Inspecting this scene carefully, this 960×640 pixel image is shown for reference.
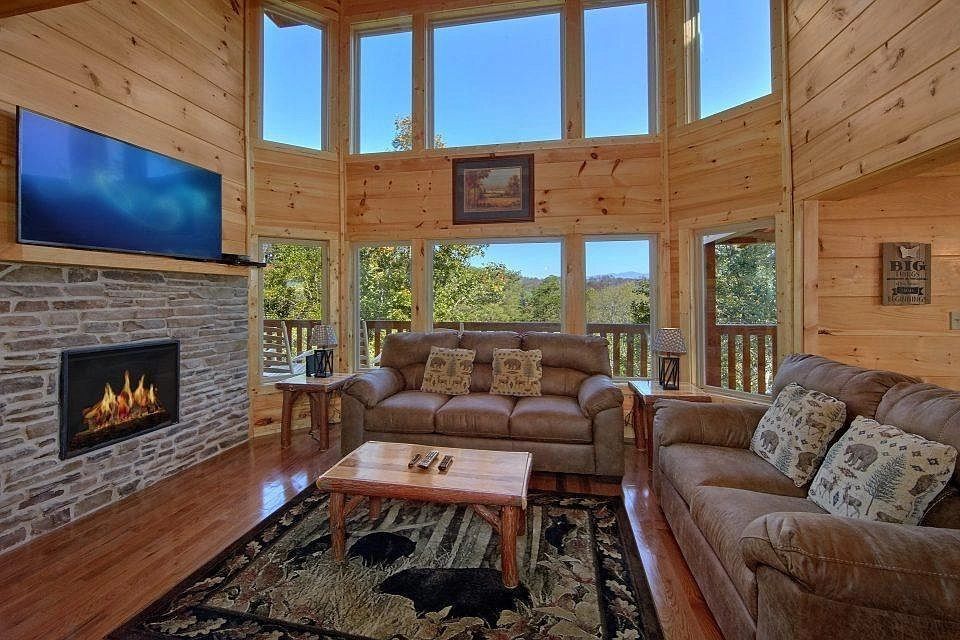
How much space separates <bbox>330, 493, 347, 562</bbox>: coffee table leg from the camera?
214cm

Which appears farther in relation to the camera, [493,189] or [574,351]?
[493,189]

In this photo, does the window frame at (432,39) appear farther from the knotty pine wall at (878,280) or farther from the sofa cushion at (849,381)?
the sofa cushion at (849,381)

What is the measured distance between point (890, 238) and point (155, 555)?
16.0ft

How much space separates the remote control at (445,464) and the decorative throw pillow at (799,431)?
5.25 ft

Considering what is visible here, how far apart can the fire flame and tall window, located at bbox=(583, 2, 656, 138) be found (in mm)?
4374

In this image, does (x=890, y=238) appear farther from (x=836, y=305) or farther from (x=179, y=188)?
(x=179, y=188)

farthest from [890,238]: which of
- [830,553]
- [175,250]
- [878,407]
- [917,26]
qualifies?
[175,250]

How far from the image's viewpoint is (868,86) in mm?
2473

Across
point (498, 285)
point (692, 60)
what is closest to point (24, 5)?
point (498, 285)

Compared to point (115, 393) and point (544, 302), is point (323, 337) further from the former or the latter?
point (544, 302)

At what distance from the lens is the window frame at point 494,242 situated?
14.4 feet

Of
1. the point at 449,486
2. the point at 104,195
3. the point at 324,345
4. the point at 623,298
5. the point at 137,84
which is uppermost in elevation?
the point at 137,84

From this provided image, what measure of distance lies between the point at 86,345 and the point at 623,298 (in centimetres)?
423

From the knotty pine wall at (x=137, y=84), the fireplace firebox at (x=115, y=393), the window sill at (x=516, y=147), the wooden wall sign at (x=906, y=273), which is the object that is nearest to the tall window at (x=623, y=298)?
the window sill at (x=516, y=147)
